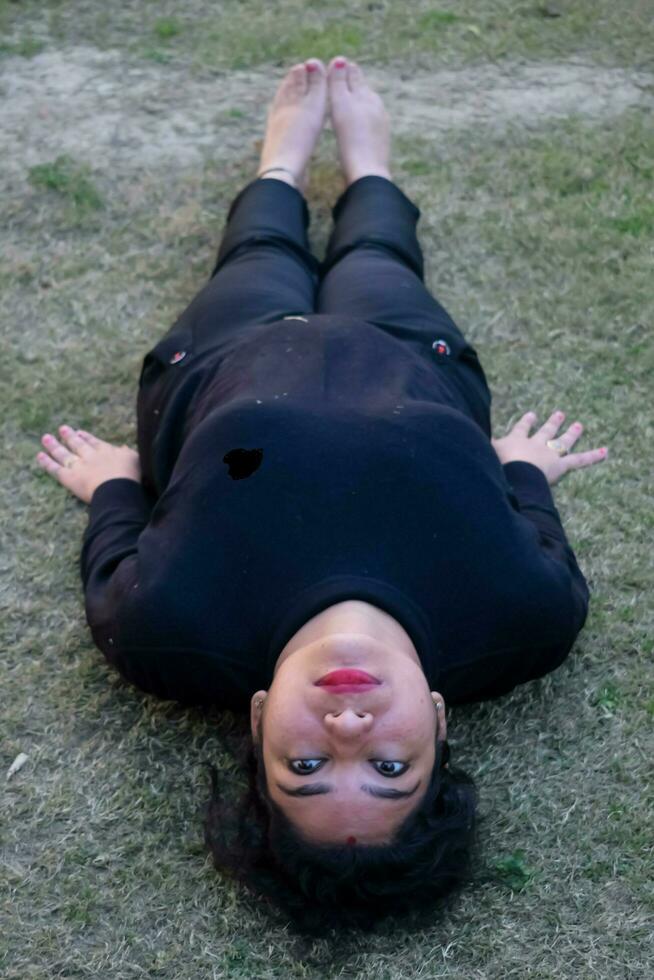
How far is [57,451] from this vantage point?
302cm

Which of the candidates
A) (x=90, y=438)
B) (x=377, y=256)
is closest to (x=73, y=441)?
(x=90, y=438)

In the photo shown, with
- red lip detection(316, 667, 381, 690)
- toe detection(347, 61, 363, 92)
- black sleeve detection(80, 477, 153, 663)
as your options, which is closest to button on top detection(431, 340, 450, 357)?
black sleeve detection(80, 477, 153, 663)

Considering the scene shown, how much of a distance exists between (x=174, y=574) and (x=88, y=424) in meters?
0.95

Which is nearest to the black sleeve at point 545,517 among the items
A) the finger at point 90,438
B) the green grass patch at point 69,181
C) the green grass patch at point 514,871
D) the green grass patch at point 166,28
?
the green grass patch at point 514,871

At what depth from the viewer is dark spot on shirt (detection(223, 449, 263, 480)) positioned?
2.39 meters

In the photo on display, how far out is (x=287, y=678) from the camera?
209cm

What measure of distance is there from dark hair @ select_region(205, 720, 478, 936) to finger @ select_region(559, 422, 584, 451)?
1036 mm

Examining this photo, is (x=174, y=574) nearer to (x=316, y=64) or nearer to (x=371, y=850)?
(x=371, y=850)

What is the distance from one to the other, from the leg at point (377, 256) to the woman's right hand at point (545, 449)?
104 mm

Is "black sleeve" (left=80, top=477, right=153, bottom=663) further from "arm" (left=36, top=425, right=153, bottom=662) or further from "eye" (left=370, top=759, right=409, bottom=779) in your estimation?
"eye" (left=370, top=759, right=409, bottom=779)

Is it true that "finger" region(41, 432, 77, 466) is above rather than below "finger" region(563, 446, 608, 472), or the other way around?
above

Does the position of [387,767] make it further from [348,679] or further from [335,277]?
[335,277]

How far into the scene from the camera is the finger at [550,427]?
9.98 feet

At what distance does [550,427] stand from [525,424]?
7 centimetres
